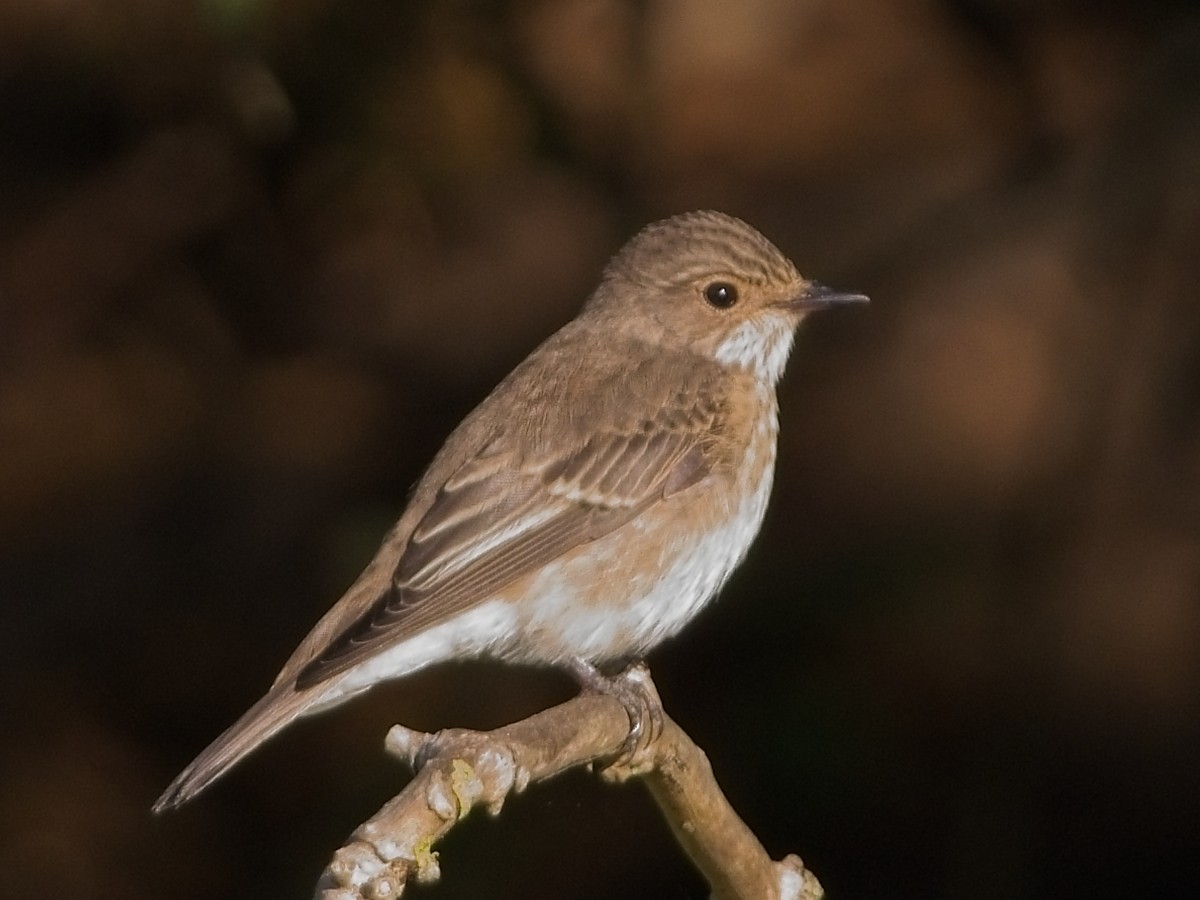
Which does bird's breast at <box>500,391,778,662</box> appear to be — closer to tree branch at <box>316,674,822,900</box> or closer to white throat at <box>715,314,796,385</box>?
tree branch at <box>316,674,822,900</box>

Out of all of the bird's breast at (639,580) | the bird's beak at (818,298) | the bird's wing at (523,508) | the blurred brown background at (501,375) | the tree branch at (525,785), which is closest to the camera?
the tree branch at (525,785)

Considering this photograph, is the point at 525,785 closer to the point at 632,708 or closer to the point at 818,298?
the point at 632,708

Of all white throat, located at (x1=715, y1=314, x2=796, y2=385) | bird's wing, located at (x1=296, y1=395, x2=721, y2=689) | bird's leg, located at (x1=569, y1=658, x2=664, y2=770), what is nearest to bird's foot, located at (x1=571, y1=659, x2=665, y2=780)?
bird's leg, located at (x1=569, y1=658, x2=664, y2=770)

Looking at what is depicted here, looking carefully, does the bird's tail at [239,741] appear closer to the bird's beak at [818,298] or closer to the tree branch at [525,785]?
the tree branch at [525,785]

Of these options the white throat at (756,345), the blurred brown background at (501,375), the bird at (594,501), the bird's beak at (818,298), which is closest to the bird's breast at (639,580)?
the bird at (594,501)

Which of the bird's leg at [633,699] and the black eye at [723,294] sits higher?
the black eye at [723,294]

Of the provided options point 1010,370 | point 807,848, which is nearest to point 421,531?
point 807,848
